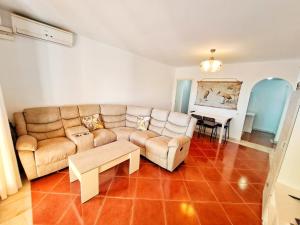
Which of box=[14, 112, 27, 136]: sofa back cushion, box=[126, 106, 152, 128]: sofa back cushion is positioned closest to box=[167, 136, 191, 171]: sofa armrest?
box=[126, 106, 152, 128]: sofa back cushion

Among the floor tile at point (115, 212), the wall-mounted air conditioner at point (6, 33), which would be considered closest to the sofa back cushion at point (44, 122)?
the wall-mounted air conditioner at point (6, 33)

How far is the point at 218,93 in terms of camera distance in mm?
4410

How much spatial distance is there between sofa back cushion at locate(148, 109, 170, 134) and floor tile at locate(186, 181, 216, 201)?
4.06 ft

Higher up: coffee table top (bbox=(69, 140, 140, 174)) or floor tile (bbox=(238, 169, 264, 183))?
coffee table top (bbox=(69, 140, 140, 174))

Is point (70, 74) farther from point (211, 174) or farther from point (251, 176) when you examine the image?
point (251, 176)

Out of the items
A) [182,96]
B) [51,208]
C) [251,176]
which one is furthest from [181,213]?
[182,96]

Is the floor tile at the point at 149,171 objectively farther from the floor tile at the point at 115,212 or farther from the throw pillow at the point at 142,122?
the throw pillow at the point at 142,122

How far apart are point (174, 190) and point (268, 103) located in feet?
18.2

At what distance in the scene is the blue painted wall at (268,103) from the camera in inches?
195

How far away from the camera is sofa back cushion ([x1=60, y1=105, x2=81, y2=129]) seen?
2.63 metres

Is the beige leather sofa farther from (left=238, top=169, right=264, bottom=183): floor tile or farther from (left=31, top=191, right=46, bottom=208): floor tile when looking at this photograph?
(left=238, top=169, right=264, bottom=183): floor tile

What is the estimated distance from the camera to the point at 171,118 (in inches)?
116

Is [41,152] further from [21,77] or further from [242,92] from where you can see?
[242,92]

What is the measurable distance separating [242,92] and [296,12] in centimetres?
278
